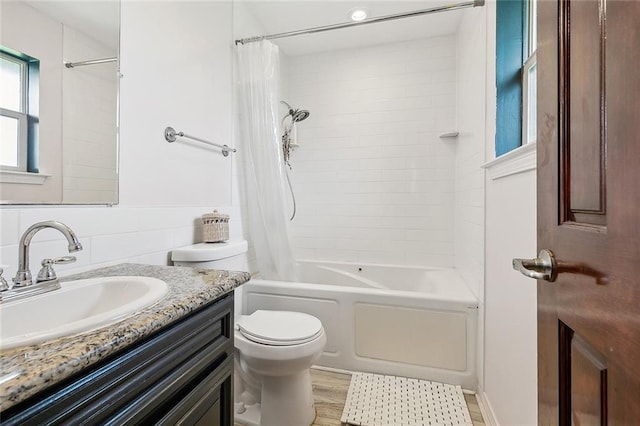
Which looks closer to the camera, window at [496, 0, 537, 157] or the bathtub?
window at [496, 0, 537, 157]

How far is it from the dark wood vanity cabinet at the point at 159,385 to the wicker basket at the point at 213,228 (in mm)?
717

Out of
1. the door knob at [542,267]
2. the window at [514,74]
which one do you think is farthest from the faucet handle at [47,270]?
the window at [514,74]

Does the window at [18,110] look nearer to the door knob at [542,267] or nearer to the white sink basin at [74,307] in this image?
the white sink basin at [74,307]

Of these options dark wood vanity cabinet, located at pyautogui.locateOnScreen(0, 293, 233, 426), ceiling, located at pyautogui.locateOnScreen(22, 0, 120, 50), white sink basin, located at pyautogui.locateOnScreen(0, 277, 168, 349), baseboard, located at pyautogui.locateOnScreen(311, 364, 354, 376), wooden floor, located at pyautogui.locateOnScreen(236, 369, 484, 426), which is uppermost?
ceiling, located at pyautogui.locateOnScreen(22, 0, 120, 50)

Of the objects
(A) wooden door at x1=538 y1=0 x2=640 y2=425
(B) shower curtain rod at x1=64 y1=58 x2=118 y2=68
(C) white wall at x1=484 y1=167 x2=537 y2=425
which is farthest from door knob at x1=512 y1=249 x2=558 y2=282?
(B) shower curtain rod at x1=64 y1=58 x2=118 y2=68

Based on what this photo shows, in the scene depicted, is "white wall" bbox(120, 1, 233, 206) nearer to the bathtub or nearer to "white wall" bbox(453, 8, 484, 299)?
the bathtub

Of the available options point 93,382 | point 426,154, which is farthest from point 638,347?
point 426,154

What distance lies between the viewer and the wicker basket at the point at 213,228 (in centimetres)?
161

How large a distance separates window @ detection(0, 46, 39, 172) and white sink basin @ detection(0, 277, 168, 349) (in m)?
0.39

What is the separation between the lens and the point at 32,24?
3.02ft

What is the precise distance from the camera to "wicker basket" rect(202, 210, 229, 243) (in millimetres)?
1613

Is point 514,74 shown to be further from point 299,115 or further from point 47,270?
point 47,270

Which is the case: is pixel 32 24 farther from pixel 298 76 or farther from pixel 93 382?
pixel 298 76

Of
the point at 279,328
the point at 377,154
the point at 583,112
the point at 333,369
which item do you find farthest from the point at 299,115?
the point at 583,112
